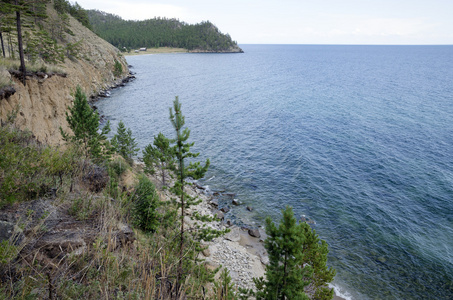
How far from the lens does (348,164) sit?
38.5 meters

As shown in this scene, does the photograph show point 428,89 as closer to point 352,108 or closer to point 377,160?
point 352,108

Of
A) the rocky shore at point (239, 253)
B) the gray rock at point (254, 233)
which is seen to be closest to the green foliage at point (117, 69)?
the rocky shore at point (239, 253)

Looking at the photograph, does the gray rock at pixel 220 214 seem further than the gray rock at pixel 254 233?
Yes

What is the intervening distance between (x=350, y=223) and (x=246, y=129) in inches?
1215

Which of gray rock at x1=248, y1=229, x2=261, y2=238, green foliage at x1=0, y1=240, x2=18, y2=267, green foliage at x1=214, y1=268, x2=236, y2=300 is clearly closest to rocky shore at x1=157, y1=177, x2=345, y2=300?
gray rock at x1=248, y1=229, x2=261, y2=238

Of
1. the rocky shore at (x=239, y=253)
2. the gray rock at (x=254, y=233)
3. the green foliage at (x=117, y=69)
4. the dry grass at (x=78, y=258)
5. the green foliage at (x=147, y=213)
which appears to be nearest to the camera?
the dry grass at (x=78, y=258)

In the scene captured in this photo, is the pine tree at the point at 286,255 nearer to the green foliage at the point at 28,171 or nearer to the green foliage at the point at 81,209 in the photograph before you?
the green foliage at the point at 81,209

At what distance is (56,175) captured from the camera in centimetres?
995

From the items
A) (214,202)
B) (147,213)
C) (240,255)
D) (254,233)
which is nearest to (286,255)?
(147,213)

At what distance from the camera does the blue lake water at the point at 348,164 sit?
22.9 m

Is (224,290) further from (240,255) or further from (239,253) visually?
(239,253)

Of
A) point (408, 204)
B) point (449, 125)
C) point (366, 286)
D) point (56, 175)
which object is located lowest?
point (366, 286)

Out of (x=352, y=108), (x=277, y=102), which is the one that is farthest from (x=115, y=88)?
(x=352, y=108)

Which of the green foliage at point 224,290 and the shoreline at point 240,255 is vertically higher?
the green foliage at point 224,290
